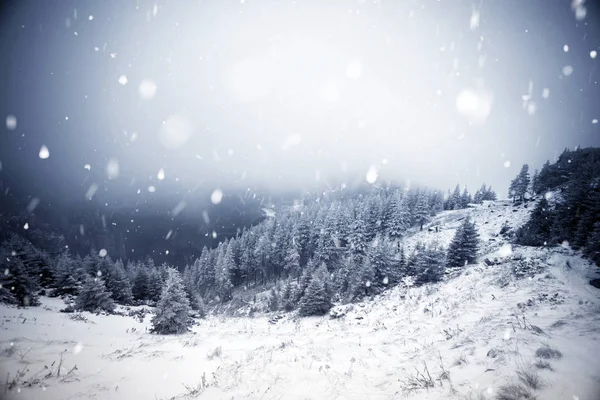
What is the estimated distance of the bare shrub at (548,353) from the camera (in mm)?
4867

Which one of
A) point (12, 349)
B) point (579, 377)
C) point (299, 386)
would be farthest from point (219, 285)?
point (579, 377)

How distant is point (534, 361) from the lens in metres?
4.82

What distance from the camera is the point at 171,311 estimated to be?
13.6 metres

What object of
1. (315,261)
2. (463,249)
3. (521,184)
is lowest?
(315,261)

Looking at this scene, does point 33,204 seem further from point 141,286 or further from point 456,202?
point 456,202

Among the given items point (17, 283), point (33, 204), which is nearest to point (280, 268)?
point (17, 283)

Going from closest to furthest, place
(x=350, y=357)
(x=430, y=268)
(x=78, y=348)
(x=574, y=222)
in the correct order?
(x=350, y=357)
(x=78, y=348)
(x=430, y=268)
(x=574, y=222)

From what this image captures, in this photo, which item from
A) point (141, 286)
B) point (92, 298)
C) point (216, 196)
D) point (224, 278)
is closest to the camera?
point (92, 298)

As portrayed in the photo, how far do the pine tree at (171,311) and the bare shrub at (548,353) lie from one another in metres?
15.2

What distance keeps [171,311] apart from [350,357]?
1100 centimetres

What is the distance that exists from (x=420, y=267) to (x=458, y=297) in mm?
10397

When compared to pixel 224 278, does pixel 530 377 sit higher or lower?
higher

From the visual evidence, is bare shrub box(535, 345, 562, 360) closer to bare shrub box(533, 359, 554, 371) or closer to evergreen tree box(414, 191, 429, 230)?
bare shrub box(533, 359, 554, 371)

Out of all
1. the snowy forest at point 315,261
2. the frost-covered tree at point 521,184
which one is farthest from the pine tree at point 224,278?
the frost-covered tree at point 521,184
